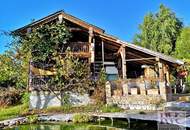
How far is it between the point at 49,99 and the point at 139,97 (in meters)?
6.76

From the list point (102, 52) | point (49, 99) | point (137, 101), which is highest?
point (102, 52)

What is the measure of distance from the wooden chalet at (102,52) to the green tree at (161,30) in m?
16.2

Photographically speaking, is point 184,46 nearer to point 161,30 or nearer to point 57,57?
point 161,30

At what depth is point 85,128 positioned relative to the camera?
1766cm

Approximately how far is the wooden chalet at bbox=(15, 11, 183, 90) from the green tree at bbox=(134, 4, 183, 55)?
16.2 metres

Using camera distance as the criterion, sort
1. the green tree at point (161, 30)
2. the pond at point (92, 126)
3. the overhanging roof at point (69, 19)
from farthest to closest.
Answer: the green tree at point (161, 30) → the overhanging roof at point (69, 19) → the pond at point (92, 126)

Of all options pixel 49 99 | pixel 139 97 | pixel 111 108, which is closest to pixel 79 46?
pixel 49 99

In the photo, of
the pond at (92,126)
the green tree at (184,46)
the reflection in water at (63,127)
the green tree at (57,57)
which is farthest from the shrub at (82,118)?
the green tree at (184,46)

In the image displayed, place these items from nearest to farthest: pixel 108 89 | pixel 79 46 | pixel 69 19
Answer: pixel 108 89, pixel 69 19, pixel 79 46

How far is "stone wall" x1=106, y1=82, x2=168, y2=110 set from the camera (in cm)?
2258

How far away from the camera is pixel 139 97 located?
23453 millimetres

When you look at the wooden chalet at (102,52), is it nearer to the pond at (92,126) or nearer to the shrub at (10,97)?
the shrub at (10,97)

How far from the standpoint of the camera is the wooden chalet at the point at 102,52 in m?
27.2

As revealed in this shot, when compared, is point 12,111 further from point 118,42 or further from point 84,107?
point 118,42
